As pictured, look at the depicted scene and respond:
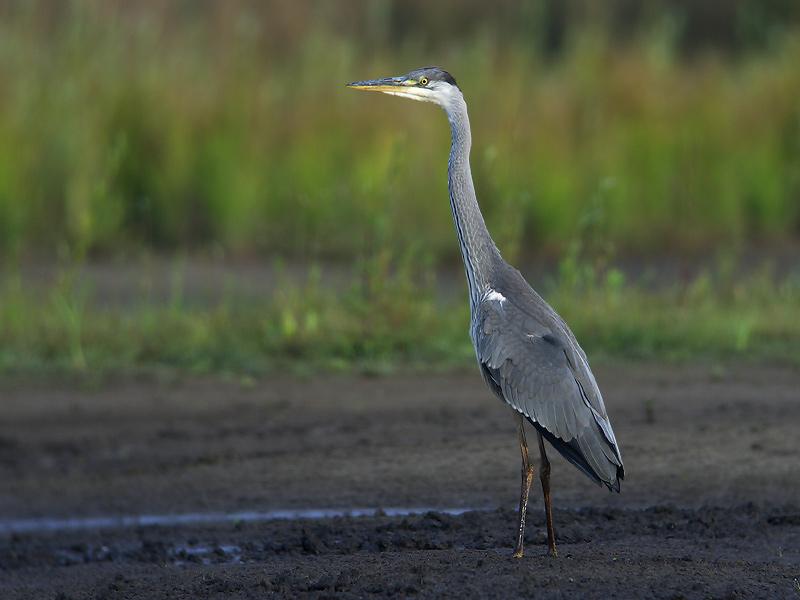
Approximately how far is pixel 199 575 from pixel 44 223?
728 cm

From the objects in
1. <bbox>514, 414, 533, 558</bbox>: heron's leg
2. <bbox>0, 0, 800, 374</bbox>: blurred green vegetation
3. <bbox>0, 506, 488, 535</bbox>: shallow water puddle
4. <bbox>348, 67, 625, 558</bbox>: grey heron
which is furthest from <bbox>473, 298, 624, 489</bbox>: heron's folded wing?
<bbox>0, 0, 800, 374</bbox>: blurred green vegetation

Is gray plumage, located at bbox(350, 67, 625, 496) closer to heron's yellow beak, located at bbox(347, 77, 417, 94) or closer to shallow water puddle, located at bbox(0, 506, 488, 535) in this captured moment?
heron's yellow beak, located at bbox(347, 77, 417, 94)

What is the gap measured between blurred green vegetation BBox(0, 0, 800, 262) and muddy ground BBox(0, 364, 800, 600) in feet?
11.4

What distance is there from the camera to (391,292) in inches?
363

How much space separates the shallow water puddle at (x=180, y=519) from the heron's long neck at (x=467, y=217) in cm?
126

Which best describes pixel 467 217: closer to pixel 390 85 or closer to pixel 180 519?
pixel 390 85

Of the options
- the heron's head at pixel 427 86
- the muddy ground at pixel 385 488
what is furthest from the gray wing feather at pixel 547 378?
the heron's head at pixel 427 86

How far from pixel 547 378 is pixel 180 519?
209 centimetres

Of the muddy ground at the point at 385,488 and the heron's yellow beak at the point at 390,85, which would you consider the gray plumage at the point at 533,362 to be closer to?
the muddy ground at the point at 385,488

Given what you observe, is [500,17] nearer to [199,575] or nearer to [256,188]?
[256,188]

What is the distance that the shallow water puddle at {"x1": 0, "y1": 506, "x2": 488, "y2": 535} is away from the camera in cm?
638

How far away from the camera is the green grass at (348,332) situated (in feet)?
29.3

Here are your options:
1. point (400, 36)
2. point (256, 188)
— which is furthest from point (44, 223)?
point (400, 36)

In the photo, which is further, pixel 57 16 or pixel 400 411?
pixel 57 16
